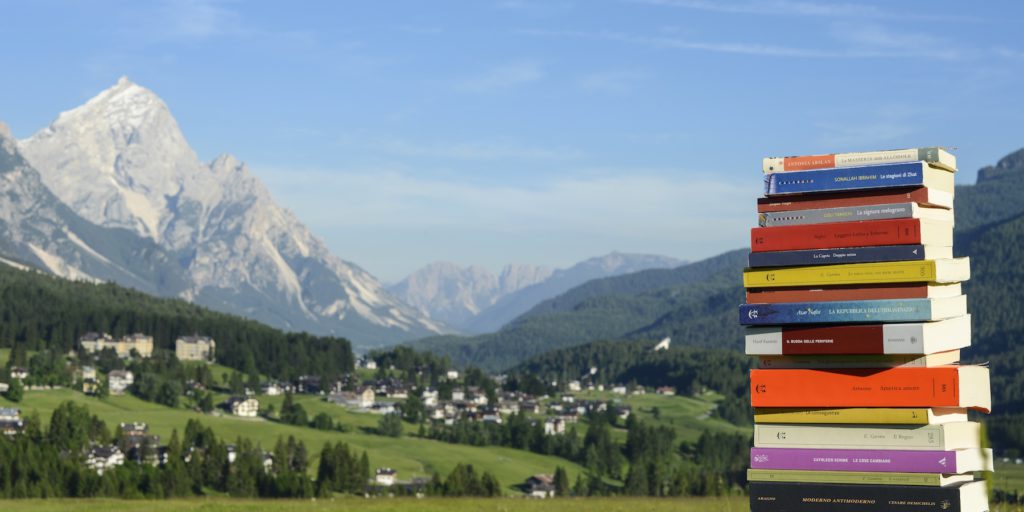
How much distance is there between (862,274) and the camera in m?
13.3

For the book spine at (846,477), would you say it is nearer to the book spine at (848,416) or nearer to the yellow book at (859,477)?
the yellow book at (859,477)

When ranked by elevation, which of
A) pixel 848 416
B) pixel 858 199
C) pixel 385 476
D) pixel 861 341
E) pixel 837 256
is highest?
pixel 858 199

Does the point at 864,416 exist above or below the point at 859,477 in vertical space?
above

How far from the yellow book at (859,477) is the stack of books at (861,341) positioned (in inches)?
0.6

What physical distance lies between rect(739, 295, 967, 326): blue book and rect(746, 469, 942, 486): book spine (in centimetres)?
161

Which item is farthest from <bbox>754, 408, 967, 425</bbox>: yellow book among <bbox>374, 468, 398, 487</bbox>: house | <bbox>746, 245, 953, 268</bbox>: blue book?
<bbox>374, 468, 398, 487</bbox>: house

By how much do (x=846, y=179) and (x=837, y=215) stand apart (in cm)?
41

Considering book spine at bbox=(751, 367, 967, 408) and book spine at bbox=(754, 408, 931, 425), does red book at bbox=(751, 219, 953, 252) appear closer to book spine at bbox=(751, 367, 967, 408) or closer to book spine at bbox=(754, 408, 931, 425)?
book spine at bbox=(751, 367, 967, 408)

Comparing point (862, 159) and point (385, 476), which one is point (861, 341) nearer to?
point (862, 159)

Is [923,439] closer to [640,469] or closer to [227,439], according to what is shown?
[640,469]

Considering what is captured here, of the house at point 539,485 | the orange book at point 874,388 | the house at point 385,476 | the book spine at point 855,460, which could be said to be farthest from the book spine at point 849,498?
the house at point 539,485

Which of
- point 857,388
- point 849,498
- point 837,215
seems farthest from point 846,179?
point 849,498

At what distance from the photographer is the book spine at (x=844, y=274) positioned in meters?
13.1

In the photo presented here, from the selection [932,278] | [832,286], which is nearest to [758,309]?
[832,286]
